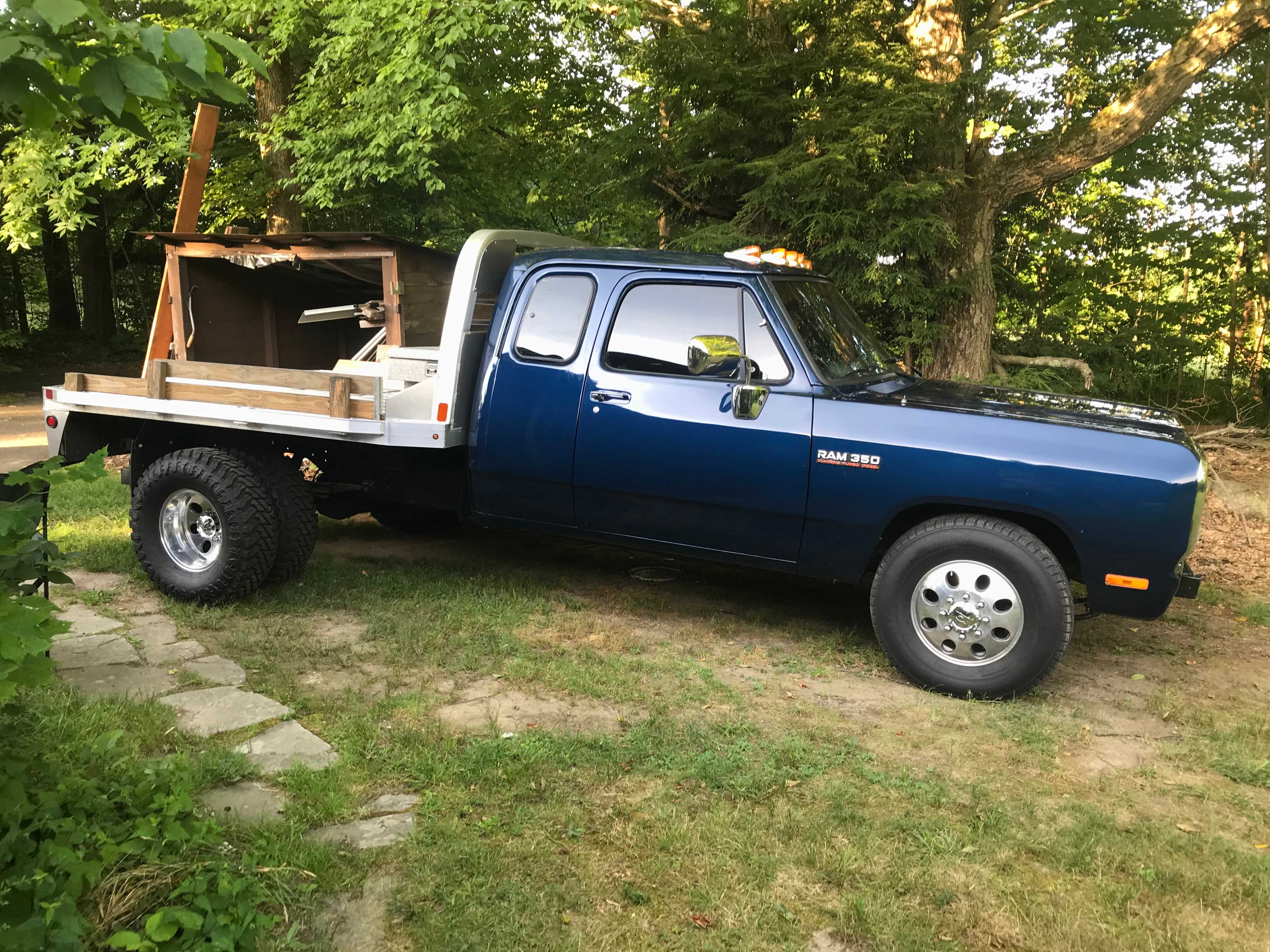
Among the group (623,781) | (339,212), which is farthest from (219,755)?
(339,212)

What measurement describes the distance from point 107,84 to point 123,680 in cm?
301

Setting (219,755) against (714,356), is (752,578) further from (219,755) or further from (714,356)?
(219,755)

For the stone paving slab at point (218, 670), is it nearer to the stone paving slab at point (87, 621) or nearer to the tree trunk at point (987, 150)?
the stone paving slab at point (87, 621)

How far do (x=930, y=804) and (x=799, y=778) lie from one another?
18.0 inches

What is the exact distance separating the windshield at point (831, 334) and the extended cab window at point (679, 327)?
167 millimetres

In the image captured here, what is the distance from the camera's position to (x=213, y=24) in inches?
413

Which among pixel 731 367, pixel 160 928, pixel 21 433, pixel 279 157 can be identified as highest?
pixel 279 157

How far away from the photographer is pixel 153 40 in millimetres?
2016

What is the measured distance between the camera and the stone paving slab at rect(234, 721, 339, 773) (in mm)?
3490

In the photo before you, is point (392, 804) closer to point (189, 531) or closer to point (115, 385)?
point (189, 531)

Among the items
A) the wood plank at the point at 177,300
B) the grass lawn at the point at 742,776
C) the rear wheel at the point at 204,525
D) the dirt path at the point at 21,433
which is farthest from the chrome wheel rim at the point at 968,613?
the dirt path at the point at 21,433

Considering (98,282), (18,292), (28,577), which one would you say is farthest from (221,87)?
(18,292)

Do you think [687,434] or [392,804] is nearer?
[392,804]

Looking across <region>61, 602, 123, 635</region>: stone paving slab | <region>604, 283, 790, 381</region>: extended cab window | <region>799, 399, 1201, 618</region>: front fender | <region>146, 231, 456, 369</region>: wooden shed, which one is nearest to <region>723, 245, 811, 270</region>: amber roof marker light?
<region>604, 283, 790, 381</region>: extended cab window
